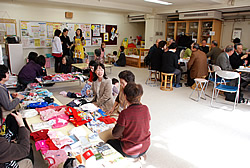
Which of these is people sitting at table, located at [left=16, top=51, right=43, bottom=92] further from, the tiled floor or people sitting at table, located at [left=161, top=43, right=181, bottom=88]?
people sitting at table, located at [left=161, top=43, right=181, bottom=88]

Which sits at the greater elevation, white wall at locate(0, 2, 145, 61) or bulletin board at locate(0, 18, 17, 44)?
white wall at locate(0, 2, 145, 61)

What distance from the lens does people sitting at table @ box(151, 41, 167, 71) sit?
586 centimetres

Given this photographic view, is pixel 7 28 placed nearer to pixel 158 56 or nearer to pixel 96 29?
pixel 96 29

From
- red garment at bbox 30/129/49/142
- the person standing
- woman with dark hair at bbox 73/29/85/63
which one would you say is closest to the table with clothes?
red garment at bbox 30/129/49/142

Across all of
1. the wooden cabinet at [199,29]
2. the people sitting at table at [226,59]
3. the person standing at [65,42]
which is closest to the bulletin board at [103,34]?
the person standing at [65,42]

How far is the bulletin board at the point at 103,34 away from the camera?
9609mm

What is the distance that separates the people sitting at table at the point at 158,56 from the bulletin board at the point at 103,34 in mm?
4555

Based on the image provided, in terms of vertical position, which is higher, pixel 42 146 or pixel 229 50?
pixel 229 50

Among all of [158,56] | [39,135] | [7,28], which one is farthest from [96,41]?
[39,135]

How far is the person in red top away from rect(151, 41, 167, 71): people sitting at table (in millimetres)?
4218

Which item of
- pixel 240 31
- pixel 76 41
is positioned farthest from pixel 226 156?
pixel 240 31

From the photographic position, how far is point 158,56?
19.4ft

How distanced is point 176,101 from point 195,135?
1.68 metres

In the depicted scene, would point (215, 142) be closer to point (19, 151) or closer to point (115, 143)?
point (115, 143)
